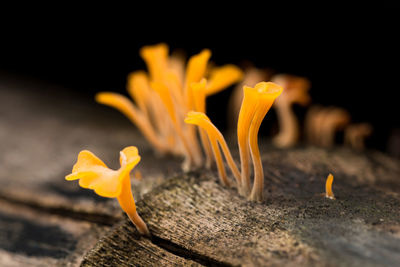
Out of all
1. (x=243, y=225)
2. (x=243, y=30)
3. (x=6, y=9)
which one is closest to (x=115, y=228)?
(x=243, y=225)

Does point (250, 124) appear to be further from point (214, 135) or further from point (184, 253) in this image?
point (184, 253)

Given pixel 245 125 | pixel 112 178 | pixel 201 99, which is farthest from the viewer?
pixel 201 99

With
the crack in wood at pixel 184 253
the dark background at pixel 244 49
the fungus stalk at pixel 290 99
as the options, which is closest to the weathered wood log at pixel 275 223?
the crack in wood at pixel 184 253

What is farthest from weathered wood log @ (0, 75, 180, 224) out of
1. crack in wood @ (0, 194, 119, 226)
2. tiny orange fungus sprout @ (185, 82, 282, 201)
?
tiny orange fungus sprout @ (185, 82, 282, 201)

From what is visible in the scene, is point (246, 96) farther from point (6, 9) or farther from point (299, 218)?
point (6, 9)

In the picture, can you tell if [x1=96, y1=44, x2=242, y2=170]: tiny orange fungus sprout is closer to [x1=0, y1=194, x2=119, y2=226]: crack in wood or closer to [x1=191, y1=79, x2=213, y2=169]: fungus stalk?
[x1=191, y1=79, x2=213, y2=169]: fungus stalk

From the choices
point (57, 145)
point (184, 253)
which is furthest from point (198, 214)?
point (57, 145)

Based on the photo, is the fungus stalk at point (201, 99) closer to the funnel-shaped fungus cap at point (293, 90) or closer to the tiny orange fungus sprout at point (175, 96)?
the tiny orange fungus sprout at point (175, 96)
